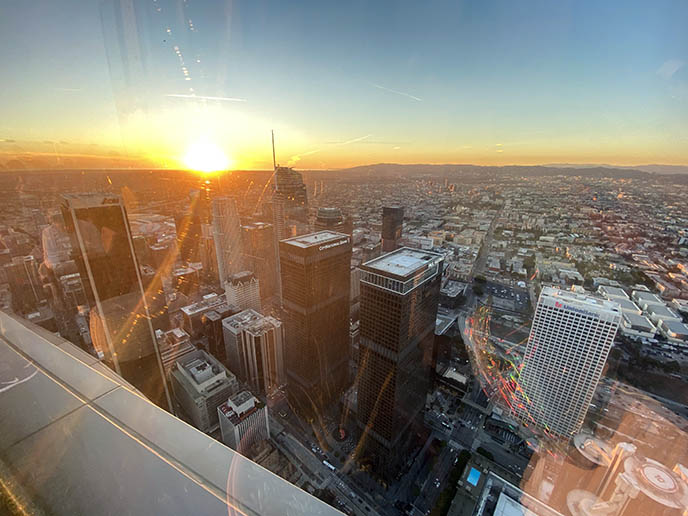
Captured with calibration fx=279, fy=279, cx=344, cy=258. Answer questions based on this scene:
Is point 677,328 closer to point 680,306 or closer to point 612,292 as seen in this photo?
point 680,306

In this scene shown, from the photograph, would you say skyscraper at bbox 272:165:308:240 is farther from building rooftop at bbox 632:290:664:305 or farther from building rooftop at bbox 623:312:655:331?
building rooftop at bbox 632:290:664:305

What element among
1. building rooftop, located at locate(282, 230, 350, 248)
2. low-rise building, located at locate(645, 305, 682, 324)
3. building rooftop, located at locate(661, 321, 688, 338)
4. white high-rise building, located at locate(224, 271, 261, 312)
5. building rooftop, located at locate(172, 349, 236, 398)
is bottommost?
building rooftop, located at locate(172, 349, 236, 398)

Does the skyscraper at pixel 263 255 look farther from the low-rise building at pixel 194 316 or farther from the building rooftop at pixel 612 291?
the building rooftop at pixel 612 291

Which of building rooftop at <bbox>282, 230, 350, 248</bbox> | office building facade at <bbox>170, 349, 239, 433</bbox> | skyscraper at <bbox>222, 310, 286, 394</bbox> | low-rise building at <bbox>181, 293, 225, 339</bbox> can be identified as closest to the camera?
building rooftop at <bbox>282, 230, 350, 248</bbox>

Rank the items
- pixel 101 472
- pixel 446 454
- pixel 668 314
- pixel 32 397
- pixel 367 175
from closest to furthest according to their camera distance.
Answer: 1. pixel 101 472
2. pixel 32 397
3. pixel 446 454
4. pixel 668 314
5. pixel 367 175

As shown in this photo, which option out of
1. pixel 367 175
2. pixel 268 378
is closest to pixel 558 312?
pixel 268 378

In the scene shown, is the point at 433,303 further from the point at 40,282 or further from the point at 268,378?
the point at 40,282

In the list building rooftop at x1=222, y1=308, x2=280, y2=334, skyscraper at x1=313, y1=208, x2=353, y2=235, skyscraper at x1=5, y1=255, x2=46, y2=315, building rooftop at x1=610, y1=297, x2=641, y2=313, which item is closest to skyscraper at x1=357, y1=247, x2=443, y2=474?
building rooftop at x1=222, y1=308, x2=280, y2=334
